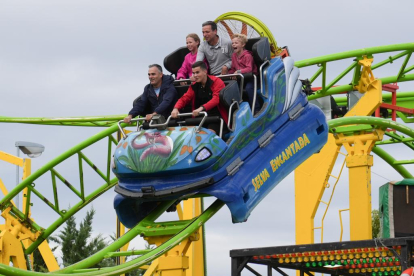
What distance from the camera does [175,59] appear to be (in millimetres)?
10914

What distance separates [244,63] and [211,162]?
5.19 ft

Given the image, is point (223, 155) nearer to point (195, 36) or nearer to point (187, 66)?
point (187, 66)

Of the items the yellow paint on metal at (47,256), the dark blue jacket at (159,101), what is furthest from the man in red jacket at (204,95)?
the yellow paint on metal at (47,256)

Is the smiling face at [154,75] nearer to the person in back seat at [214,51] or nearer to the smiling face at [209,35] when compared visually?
the person in back seat at [214,51]

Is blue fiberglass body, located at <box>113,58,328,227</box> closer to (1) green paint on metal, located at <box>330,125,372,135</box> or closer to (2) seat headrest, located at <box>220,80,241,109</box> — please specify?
(2) seat headrest, located at <box>220,80,241,109</box>

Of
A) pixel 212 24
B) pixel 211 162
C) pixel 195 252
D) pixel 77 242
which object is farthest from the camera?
pixel 77 242

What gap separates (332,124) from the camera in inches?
508

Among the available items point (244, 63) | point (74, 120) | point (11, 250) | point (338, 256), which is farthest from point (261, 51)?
point (74, 120)

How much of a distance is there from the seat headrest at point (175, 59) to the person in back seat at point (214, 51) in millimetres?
556

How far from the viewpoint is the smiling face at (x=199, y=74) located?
9.45 m

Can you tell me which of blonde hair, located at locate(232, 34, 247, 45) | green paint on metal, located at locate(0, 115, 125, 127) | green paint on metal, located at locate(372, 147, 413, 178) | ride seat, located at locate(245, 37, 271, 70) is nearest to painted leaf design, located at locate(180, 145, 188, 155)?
ride seat, located at locate(245, 37, 271, 70)

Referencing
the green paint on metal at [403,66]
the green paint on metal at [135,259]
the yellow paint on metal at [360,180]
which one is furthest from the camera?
the green paint on metal at [403,66]

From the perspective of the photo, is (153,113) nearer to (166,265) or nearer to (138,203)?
(138,203)

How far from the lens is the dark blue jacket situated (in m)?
9.67
